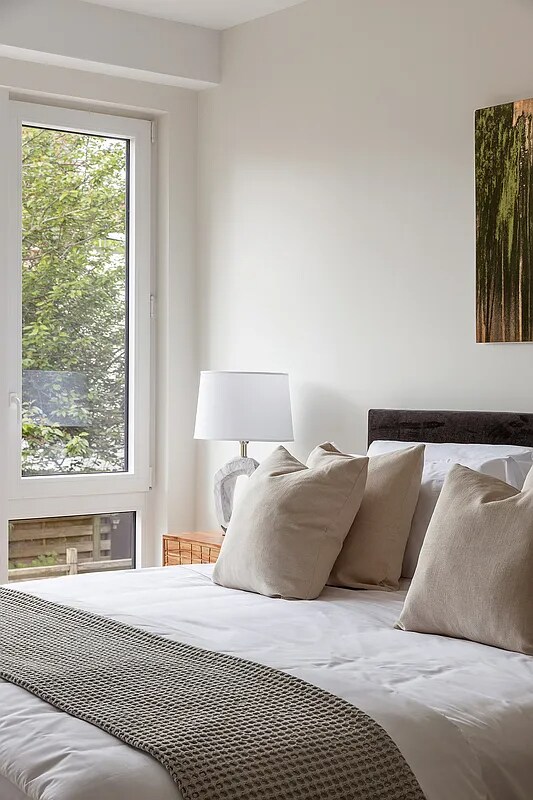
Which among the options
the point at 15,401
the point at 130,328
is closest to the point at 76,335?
the point at 130,328

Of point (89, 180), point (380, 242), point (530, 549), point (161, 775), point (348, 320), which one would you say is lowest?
point (161, 775)

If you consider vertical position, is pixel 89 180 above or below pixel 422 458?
above

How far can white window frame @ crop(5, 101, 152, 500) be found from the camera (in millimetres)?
4500

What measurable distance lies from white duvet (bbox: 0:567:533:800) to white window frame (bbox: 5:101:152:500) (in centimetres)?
163

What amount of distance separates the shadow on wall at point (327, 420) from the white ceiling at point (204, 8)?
1.57 meters

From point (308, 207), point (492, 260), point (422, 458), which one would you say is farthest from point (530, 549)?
point (308, 207)

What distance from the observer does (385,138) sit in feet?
13.1

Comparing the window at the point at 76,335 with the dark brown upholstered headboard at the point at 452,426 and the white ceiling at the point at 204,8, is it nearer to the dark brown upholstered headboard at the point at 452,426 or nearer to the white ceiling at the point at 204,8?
the white ceiling at the point at 204,8

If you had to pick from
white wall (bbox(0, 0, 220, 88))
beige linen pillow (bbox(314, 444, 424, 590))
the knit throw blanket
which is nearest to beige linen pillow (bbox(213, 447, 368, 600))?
beige linen pillow (bbox(314, 444, 424, 590))

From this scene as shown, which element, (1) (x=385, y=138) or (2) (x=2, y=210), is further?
(2) (x=2, y=210)

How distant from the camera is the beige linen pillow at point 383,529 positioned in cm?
311

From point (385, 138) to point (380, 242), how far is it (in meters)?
0.38

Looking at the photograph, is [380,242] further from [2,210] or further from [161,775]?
[161,775]

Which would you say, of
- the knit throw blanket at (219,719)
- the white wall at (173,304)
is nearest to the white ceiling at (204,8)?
the white wall at (173,304)
